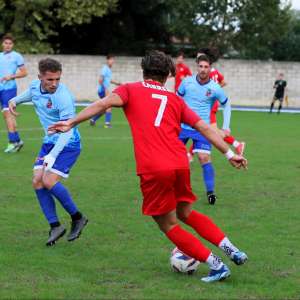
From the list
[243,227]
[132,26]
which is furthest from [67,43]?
[243,227]

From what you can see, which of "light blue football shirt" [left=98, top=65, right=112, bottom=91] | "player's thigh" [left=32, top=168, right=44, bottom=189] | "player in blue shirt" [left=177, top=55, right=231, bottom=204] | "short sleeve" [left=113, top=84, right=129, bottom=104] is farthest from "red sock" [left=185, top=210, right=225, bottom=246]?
"light blue football shirt" [left=98, top=65, right=112, bottom=91]

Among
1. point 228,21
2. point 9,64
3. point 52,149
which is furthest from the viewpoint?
point 228,21

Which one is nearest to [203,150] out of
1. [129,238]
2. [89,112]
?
[129,238]

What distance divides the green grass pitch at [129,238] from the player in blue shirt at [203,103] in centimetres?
49

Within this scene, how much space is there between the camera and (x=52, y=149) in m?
7.57

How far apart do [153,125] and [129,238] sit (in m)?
2.20

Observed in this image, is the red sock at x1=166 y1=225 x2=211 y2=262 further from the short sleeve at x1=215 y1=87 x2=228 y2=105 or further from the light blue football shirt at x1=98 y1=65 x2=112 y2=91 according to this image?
the light blue football shirt at x1=98 y1=65 x2=112 y2=91

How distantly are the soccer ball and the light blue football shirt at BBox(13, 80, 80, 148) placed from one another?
187cm

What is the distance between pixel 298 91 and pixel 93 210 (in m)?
29.0

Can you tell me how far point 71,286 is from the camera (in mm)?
6156

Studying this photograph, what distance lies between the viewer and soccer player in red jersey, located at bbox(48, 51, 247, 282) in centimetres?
605

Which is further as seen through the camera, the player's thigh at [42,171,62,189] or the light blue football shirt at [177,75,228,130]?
the light blue football shirt at [177,75,228,130]

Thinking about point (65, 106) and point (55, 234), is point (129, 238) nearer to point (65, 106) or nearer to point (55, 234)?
point (55, 234)

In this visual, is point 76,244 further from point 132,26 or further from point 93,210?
point 132,26
